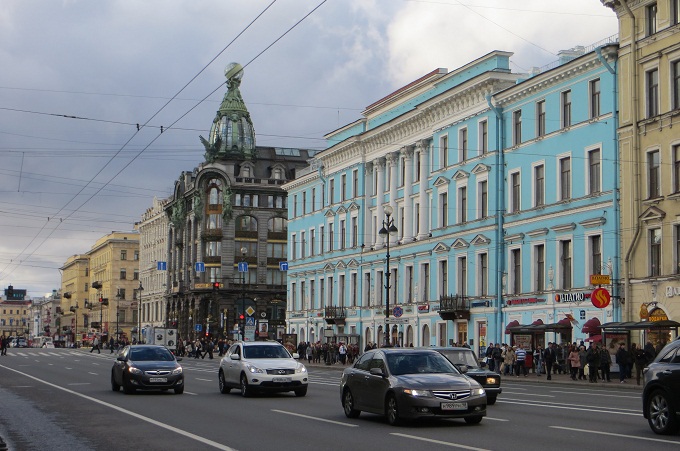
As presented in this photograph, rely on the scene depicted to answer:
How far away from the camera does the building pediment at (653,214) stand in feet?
144

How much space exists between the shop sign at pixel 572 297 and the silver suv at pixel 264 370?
2192 cm

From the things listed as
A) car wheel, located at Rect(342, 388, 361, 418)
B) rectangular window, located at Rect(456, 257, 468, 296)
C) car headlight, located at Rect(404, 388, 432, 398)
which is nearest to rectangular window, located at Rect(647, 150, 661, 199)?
rectangular window, located at Rect(456, 257, 468, 296)

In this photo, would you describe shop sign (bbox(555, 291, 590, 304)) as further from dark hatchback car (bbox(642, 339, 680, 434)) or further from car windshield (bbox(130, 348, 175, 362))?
dark hatchback car (bbox(642, 339, 680, 434))

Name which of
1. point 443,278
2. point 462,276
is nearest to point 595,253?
point 462,276

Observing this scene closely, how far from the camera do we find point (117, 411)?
22.9m

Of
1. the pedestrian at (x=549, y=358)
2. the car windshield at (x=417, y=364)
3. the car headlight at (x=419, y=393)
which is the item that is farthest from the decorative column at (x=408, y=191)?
the car headlight at (x=419, y=393)

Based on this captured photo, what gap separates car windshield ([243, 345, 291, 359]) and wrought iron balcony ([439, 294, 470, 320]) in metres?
30.4

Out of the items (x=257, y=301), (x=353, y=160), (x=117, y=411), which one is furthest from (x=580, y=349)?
(x=257, y=301)

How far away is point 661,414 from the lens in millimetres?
16688

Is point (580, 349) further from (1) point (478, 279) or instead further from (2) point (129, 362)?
(2) point (129, 362)

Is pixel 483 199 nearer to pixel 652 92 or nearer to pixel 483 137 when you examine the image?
pixel 483 137

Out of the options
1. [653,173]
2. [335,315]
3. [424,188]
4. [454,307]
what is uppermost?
[424,188]

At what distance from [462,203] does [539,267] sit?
870cm

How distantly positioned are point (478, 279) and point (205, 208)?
66.5m
